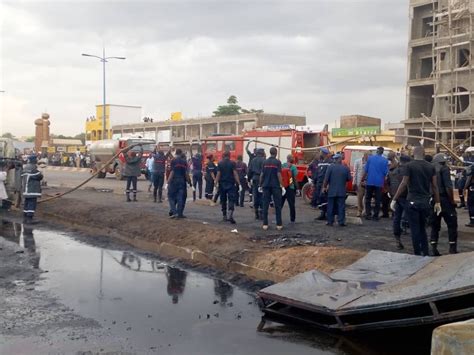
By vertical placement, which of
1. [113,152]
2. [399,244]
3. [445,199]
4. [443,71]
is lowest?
[399,244]

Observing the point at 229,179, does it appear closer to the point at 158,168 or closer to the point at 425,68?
the point at 158,168

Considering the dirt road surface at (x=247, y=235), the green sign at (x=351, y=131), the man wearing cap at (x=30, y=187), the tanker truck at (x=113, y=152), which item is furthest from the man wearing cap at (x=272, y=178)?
the green sign at (x=351, y=131)

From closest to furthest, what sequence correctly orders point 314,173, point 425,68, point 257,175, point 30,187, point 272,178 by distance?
Answer: 1. point 272,178
2. point 257,175
3. point 30,187
4. point 314,173
5. point 425,68

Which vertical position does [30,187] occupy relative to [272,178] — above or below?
below

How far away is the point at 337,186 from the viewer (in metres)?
11.7

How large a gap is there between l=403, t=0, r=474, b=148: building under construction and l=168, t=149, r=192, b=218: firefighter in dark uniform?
15.2m

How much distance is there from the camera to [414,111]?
3834 centimetres

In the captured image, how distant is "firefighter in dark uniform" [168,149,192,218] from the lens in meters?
12.6

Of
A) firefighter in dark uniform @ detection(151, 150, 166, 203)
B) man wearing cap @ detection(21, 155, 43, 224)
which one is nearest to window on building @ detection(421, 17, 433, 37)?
firefighter in dark uniform @ detection(151, 150, 166, 203)

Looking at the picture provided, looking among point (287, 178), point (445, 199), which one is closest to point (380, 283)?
point (445, 199)

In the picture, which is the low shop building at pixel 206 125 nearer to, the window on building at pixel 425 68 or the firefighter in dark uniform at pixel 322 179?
the window on building at pixel 425 68

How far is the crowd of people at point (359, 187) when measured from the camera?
26.9ft

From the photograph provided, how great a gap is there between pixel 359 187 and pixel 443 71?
70.7 ft

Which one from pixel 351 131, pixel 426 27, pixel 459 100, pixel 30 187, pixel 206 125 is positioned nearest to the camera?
pixel 30 187
